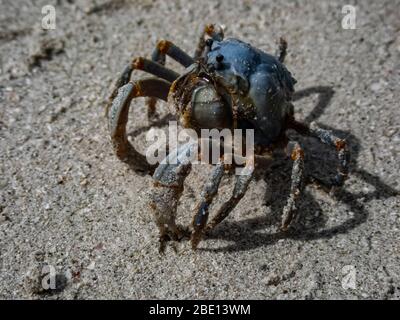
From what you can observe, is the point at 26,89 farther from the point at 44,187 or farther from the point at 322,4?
the point at 322,4

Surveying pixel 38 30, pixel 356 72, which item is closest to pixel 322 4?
pixel 356 72

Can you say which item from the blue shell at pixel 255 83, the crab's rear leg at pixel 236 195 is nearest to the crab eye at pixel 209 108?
the blue shell at pixel 255 83

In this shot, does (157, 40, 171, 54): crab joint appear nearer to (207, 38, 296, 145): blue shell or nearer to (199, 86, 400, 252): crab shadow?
(207, 38, 296, 145): blue shell

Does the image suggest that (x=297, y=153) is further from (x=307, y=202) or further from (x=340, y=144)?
(x=307, y=202)

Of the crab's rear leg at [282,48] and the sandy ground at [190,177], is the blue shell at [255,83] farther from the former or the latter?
the crab's rear leg at [282,48]

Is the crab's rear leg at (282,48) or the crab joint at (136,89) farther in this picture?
the crab's rear leg at (282,48)

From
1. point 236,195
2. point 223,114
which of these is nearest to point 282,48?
point 223,114

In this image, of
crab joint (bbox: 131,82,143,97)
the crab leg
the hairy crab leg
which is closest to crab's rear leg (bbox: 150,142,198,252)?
the crab leg
